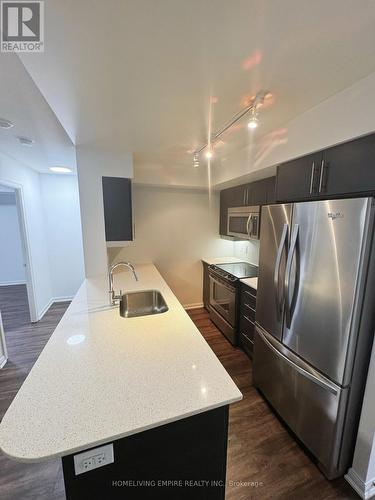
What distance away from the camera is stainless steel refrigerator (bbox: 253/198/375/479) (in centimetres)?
114

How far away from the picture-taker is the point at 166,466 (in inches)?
34.7

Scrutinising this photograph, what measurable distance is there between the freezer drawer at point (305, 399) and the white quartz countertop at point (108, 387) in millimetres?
775

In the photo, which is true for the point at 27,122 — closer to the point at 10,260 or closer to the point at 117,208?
the point at 117,208

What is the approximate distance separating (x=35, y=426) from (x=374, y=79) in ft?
7.41

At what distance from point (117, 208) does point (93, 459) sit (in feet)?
7.33

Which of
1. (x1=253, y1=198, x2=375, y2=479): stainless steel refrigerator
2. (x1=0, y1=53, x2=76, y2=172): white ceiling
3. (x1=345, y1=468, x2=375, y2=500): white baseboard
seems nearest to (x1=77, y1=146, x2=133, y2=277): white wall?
(x1=0, y1=53, x2=76, y2=172): white ceiling

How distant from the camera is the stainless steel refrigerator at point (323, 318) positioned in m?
1.14

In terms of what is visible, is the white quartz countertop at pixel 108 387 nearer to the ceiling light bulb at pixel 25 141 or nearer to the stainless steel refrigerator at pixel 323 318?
the stainless steel refrigerator at pixel 323 318

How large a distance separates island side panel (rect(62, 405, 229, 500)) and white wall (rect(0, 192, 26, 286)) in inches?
227

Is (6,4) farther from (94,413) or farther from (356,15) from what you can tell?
(94,413)

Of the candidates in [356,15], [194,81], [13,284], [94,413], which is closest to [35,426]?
[94,413]

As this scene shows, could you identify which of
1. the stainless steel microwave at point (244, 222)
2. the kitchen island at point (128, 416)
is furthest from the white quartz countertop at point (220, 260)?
the kitchen island at point (128, 416)

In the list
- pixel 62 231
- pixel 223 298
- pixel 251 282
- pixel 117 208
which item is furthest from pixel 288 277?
pixel 62 231

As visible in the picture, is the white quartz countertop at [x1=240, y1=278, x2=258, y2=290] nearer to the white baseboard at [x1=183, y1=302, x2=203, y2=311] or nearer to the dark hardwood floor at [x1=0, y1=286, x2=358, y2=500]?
the dark hardwood floor at [x1=0, y1=286, x2=358, y2=500]
